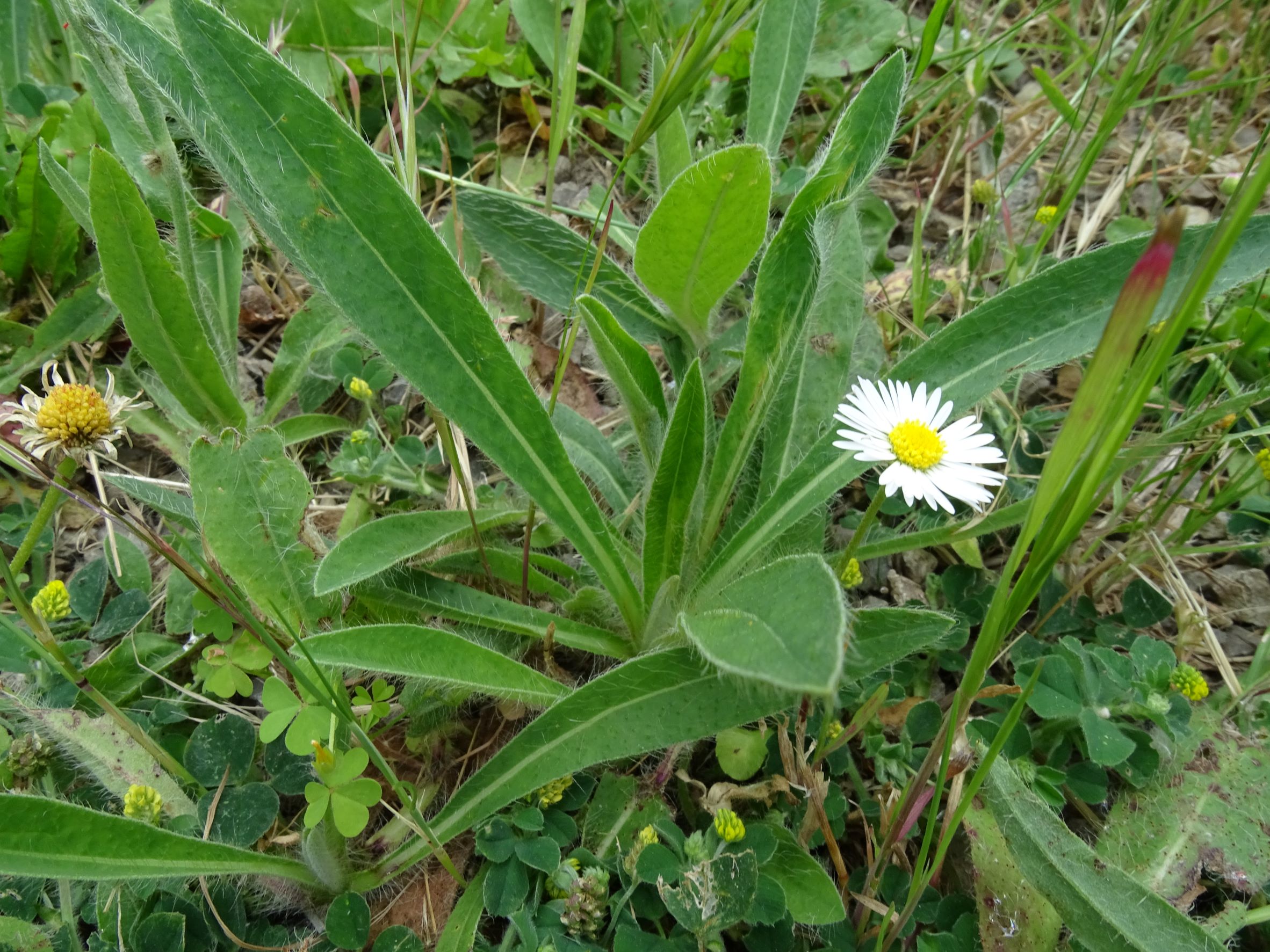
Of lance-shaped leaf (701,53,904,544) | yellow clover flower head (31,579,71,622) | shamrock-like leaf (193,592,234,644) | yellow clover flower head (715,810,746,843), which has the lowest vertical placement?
yellow clover flower head (715,810,746,843)

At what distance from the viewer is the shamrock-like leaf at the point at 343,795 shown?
1.28 m

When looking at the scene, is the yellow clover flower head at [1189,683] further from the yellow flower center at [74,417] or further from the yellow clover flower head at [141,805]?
the yellow flower center at [74,417]

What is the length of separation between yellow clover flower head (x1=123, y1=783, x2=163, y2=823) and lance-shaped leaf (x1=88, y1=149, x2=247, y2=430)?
760mm


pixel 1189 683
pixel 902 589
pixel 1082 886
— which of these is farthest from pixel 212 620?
pixel 1189 683

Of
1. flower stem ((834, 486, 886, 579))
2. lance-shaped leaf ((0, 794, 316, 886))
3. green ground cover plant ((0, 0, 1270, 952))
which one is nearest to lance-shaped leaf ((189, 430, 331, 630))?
green ground cover plant ((0, 0, 1270, 952))

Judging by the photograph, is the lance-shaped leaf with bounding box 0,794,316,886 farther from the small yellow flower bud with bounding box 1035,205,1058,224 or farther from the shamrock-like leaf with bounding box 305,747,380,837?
the small yellow flower bud with bounding box 1035,205,1058,224

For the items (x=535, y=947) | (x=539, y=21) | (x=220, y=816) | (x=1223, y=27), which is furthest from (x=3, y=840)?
(x=1223, y=27)

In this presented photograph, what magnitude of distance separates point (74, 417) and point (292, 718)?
2.39 ft

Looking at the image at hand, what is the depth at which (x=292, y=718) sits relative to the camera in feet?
4.61

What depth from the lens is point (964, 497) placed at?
4.05ft

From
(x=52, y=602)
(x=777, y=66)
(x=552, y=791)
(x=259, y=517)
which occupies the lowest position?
(x=552, y=791)

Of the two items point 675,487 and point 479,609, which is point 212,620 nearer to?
point 479,609

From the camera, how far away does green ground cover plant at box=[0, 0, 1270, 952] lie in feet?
4.20

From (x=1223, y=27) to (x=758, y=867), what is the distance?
3.32m
